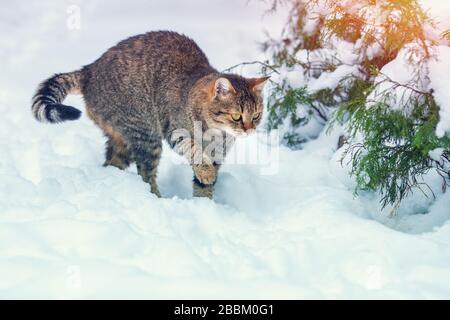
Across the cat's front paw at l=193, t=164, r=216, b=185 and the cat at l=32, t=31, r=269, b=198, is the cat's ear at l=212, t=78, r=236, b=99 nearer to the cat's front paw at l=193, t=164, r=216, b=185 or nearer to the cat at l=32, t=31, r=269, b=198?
the cat at l=32, t=31, r=269, b=198

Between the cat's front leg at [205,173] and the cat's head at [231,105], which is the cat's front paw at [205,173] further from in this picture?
the cat's head at [231,105]

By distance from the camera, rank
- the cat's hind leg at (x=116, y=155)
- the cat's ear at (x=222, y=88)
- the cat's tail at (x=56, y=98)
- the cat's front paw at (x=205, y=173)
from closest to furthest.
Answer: the cat's tail at (x=56, y=98), the cat's ear at (x=222, y=88), the cat's front paw at (x=205, y=173), the cat's hind leg at (x=116, y=155)

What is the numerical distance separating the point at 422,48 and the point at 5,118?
12.8ft

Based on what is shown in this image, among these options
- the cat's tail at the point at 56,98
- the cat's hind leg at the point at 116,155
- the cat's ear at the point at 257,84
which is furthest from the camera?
the cat's hind leg at the point at 116,155

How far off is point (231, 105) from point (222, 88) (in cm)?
15

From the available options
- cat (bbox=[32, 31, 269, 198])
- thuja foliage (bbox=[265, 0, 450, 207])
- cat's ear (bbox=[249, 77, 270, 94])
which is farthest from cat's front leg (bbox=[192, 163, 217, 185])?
thuja foliage (bbox=[265, 0, 450, 207])

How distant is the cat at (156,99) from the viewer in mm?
4118

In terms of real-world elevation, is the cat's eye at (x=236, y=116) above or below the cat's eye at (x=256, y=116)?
below

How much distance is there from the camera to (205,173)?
4059mm

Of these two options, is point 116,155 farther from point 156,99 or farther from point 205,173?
point 205,173

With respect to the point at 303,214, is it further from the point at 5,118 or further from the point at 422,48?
the point at 5,118

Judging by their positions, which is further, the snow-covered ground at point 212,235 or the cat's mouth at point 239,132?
the cat's mouth at point 239,132

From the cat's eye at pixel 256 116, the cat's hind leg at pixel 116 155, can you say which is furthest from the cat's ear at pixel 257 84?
the cat's hind leg at pixel 116 155

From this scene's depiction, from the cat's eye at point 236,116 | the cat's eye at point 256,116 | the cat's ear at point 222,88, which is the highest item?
the cat's ear at point 222,88
